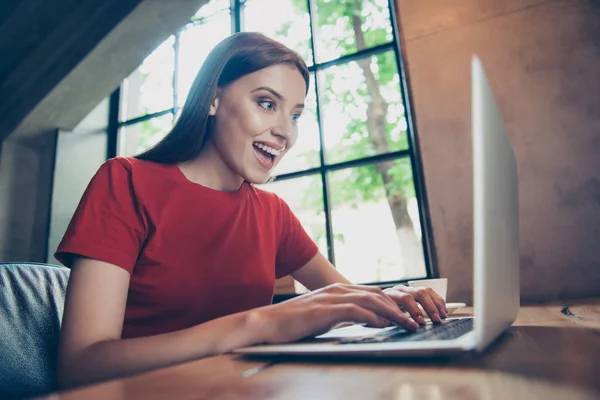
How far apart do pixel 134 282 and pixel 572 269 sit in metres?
1.80

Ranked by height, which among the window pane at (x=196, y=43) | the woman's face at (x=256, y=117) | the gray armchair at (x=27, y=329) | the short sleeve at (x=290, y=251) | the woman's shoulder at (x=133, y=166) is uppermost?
the window pane at (x=196, y=43)

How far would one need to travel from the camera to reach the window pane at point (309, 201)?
8.18ft

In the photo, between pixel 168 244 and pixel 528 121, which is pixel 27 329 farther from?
pixel 528 121

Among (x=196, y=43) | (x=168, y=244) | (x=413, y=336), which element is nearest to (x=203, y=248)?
(x=168, y=244)

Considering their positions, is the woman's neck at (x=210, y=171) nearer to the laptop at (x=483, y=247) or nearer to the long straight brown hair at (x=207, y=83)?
the long straight brown hair at (x=207, y=83)

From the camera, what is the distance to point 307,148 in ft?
8.62

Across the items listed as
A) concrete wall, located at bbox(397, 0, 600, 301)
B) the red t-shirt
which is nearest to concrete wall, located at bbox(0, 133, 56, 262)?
the red t-shirt

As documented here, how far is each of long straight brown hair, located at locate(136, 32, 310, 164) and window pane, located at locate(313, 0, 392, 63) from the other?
5.68 feet

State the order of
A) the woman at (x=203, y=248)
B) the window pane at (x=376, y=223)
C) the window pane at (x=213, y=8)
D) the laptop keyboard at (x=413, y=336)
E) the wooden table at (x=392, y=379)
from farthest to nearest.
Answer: the window pane at (x=213, y=8)
the window pane at (x=376, y=223)
the woman at (x=203, y=248)
the laptop keyboard at (x=413, y=336)
the wooden table at (x=392, y=379)

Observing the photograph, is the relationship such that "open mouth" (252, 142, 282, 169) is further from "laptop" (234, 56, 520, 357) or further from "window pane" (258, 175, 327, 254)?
"window pane" (258, 175, 327, 254)

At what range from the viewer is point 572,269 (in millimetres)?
1696

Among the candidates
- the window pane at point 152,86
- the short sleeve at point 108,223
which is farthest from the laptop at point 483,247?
the window pane at point 152,86

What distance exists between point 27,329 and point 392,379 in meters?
0.90

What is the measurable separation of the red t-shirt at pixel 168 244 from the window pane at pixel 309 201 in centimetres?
136
